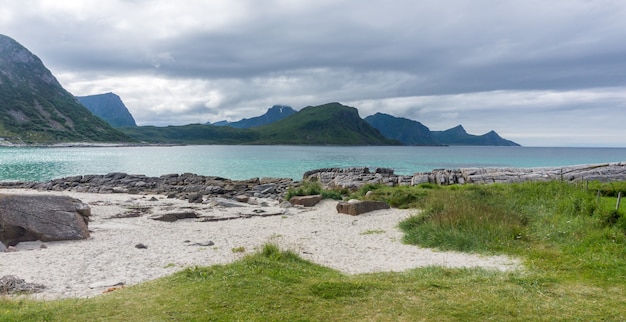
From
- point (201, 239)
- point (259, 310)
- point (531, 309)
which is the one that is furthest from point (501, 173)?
point (259, 310)

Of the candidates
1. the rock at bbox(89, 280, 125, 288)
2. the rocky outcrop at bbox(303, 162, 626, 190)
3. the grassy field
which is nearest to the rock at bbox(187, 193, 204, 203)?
the rocky outcrop at bbox(303, 162, 626, 190)

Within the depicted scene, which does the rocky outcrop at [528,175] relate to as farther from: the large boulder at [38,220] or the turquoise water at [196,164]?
the turquoise water at [196,164]

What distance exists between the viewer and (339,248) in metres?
16.6

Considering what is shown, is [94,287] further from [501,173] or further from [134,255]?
[501,173]

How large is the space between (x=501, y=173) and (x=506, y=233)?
22881 millimetres

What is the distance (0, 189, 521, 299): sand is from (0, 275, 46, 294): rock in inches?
10.9

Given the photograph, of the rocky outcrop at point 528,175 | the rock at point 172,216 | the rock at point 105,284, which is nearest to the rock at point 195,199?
the rock at point 172,216

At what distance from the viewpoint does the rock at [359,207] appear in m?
A: 24.4

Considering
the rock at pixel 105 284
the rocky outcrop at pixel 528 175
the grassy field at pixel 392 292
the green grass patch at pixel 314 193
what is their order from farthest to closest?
the rocky outcrop at pixel 528 175
the green grass patch at pixel 314 193
the rock at pixel 105 284
the grassy field at pixel 392 292

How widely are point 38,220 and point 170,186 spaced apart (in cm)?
2797

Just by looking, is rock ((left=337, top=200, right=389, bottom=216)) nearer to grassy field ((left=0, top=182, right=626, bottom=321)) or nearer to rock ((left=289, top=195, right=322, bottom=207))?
rock ((left=289, top=195, right=322, bottom=207))

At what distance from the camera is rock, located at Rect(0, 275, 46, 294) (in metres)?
10.7

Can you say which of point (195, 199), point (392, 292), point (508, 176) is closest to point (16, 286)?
point (392, 292)

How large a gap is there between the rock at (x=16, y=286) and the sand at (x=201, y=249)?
28cm
